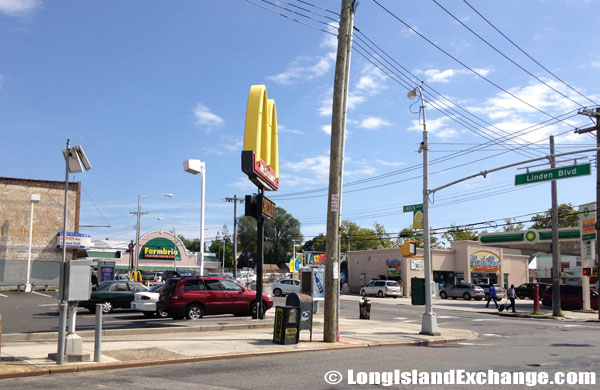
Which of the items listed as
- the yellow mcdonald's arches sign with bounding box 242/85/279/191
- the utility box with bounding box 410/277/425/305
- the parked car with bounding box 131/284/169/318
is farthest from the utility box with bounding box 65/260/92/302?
the utility box with bounding box 410/277/425/305

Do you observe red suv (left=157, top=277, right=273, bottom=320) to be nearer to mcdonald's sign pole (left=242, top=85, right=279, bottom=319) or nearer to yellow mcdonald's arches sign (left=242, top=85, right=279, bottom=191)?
mcdonald's sign pole (left=242, top=85, right=279, bottom=319)

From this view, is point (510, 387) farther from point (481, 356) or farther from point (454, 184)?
point (454, 184)

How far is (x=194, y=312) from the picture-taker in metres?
19.7

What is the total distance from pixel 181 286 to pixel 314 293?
5.00 m

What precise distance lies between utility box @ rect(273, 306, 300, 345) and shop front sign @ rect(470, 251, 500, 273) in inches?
1738

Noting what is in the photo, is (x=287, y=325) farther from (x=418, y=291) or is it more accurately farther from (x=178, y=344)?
(x=418, y=291)

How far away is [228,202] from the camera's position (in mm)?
55031

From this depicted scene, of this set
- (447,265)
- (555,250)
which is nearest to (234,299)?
(555,250)

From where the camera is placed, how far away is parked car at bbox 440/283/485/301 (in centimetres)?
4609

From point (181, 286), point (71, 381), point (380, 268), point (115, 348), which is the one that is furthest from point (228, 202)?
point (71, 381)

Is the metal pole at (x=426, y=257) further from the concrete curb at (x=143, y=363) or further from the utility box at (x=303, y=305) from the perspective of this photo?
the utility box at (x=303, y=305)

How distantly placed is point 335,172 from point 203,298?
26.7ft

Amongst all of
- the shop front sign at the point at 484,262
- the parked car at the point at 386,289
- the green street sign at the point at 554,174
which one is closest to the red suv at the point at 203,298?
the green street sign at the point at 554,174

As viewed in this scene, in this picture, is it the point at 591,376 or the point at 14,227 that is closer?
the point at 591,376
